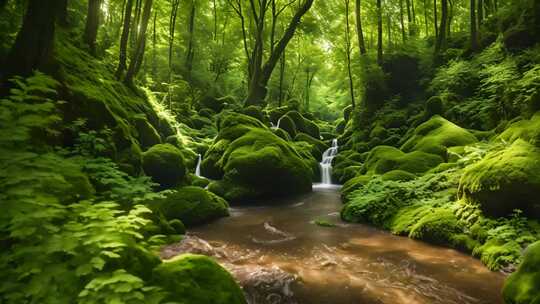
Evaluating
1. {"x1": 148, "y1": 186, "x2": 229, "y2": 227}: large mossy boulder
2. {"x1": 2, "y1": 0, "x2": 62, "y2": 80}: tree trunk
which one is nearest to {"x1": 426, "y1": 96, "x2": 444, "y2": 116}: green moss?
{"x1": 148, "y1": 186, "x2": 229, "y2": 227}: large mossy boulder

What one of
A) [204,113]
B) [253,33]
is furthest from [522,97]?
[253,33]

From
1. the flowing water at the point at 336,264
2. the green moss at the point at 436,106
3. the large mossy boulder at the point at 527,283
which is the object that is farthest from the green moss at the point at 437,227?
the green moss at the point at 436,106

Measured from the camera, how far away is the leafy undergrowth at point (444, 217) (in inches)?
254

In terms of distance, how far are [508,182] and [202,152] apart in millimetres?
14997

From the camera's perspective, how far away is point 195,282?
381cm

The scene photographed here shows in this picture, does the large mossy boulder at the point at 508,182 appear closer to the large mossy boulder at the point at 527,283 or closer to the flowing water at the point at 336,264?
the flowing water at the point at 336,264

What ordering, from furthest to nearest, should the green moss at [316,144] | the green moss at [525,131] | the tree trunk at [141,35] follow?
1. the green moss at [316,144]
2. the tree trunk at [141,35]
3. the green moss at [525,131]

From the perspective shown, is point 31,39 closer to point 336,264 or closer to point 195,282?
point 195,282

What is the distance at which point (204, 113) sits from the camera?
2747 centimetres

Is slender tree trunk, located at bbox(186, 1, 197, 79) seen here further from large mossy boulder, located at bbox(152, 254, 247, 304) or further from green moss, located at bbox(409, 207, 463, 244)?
large mossy boulder, located at bbox(152, 254, 247, 304)

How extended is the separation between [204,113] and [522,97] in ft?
69.7

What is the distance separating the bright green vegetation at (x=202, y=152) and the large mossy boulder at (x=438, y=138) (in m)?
0.07

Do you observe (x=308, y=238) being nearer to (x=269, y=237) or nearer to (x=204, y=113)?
(x=269, y=237)

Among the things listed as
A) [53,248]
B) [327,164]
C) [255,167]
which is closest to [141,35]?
[255,167]
